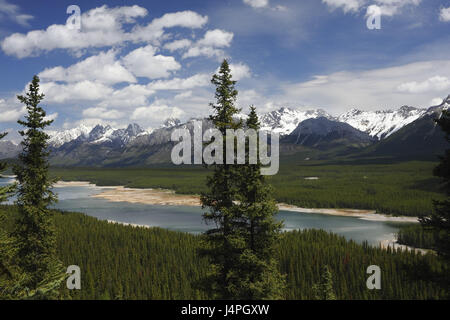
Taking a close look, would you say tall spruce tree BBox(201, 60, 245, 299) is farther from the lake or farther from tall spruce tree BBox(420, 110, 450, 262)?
the lake

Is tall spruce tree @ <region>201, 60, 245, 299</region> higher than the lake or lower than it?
higher

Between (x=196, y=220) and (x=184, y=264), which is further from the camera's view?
(x=196, y=220)

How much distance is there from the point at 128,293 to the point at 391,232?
92120 mm

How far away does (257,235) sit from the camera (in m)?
24.5

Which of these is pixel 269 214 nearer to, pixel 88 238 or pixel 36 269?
pixel 36 269

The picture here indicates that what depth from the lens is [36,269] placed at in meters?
34.5

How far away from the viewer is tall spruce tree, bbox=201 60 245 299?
78.7 feet

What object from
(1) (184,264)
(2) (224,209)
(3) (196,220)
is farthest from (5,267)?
(3) (196,220)

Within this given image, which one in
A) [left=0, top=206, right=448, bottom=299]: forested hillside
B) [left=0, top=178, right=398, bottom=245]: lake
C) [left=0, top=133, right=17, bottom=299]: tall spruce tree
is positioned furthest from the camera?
[left=0, top=178, right=398, bottom=245]: lake

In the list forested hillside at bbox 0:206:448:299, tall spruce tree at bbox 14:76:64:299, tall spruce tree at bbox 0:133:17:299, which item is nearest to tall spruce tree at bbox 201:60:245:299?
tall spruce tree at bbox 0:133:17:299

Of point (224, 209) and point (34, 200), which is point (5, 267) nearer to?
point (224, 209)

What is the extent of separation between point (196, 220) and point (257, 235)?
122410mm

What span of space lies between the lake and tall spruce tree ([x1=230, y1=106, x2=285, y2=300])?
267 ft
